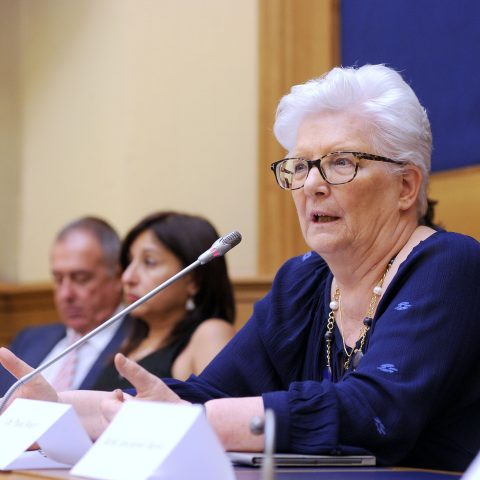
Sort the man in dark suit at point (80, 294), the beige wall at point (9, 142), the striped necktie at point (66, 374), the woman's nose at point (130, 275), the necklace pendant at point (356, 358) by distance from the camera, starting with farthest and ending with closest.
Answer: the beige wall at point (9, 142) → the man in dark suit at point (80, 294) → the striped necktie at point (66, 374) → the woman's nose at point (130, 275) → the necklace pendant at point (356, 358)

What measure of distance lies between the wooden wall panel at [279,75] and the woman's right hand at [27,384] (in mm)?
2009

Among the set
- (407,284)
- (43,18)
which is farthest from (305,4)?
(407,284)

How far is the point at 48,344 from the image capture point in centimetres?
420

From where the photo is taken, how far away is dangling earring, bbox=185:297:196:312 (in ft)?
11.8

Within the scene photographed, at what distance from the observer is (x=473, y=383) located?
1.99m

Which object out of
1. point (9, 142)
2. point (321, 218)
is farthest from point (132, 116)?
point (321, 218)

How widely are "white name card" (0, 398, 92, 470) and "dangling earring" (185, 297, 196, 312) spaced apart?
1.81 meters

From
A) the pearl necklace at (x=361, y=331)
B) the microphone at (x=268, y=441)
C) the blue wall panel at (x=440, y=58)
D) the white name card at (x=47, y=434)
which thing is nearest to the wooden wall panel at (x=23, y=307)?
the blue wall panel at (x=440, y=58)

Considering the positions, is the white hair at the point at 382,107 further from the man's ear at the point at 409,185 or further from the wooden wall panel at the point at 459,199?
the wooden wall panel at the point at 459,199

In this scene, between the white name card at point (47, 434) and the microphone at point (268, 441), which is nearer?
the microphone at point (268, 441)

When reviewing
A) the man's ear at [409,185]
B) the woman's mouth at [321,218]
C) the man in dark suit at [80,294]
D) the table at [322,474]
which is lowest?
the man in dark suit at [80,294]

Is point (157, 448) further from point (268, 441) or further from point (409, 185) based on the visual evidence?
point (409, 185)

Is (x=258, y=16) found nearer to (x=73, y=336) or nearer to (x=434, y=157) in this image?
(x=434, y=157)

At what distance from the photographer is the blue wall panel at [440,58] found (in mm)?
3297
